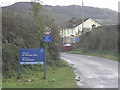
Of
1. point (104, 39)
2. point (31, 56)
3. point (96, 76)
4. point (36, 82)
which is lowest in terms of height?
point (96, 76)

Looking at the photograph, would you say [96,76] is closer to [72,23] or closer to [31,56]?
[31,56]

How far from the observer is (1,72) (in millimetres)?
13758

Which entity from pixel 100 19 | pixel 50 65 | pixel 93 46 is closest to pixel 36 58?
pixel 50 65

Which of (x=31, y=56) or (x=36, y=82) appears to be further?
(x=31, y=56)

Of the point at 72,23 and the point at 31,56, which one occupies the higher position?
the point at 72,23

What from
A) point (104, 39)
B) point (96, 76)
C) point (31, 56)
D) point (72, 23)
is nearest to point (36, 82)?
point (31, 56)

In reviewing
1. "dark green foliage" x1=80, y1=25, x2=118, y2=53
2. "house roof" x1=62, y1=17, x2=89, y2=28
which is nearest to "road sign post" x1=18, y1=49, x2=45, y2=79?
"dark green foliage" x1=80, y1=25, x2=118, y2=53

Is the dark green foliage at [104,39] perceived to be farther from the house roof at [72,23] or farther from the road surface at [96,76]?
the house roof at [72,23]

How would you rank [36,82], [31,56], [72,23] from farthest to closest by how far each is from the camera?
[72,23], [31,56], [36,82]

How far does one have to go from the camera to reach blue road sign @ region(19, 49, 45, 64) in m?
14.7

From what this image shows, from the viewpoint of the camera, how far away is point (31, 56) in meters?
14.8

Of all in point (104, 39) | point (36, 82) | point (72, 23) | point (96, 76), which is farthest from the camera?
point (72, 23)

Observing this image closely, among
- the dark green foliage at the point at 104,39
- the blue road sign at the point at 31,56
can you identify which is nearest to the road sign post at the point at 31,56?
the blue road sign at the point at 31,56

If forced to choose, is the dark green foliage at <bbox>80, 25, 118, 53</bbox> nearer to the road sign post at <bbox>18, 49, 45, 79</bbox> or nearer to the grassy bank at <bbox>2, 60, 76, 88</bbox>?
the grassy bank at <bbox>2, 60, 76, 88</bbox>
